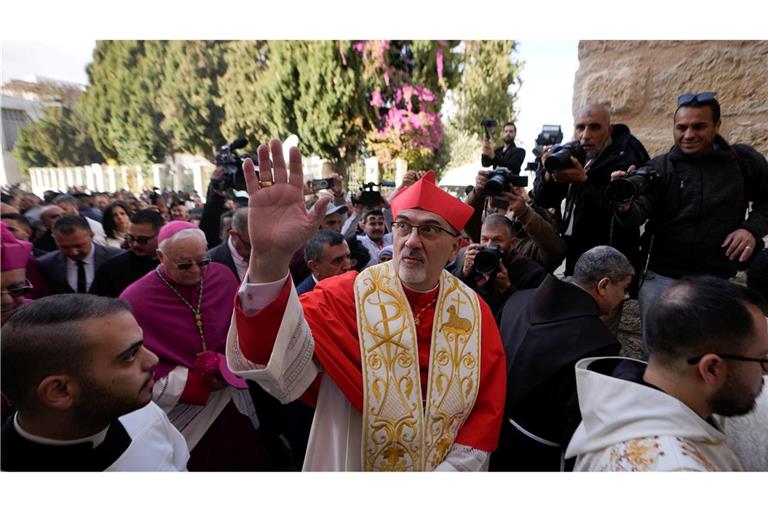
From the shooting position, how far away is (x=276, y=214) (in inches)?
55.6

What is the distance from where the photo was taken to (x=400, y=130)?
14.8 metres

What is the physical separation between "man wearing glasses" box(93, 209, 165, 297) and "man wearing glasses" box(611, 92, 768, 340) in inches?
119

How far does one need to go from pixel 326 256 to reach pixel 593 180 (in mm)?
1800

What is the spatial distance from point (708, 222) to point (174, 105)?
71.6ft

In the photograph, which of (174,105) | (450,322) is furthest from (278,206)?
(174,105)

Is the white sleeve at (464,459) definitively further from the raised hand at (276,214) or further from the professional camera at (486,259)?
the professional camera at (486,259)

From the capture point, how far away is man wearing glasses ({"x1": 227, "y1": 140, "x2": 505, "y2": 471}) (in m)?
1.42

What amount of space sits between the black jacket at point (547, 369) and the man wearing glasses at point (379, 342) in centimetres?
12

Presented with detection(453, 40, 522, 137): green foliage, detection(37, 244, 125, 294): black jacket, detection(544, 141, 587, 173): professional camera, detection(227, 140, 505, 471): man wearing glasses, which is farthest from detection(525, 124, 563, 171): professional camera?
detection(453, 40, 522, 137): green foliage

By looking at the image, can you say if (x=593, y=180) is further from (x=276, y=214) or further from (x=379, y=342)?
(x=276, y=214)

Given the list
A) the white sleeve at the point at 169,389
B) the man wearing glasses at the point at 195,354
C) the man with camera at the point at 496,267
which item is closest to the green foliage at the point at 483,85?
the man with camera at the point at 496,267

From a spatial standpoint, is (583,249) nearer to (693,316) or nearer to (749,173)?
(749,173)

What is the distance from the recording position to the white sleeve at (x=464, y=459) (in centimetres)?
180

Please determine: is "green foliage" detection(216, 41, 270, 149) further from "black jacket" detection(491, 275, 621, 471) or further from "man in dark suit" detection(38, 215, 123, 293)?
"black jacket" detection(491, 275, 621, 471)
